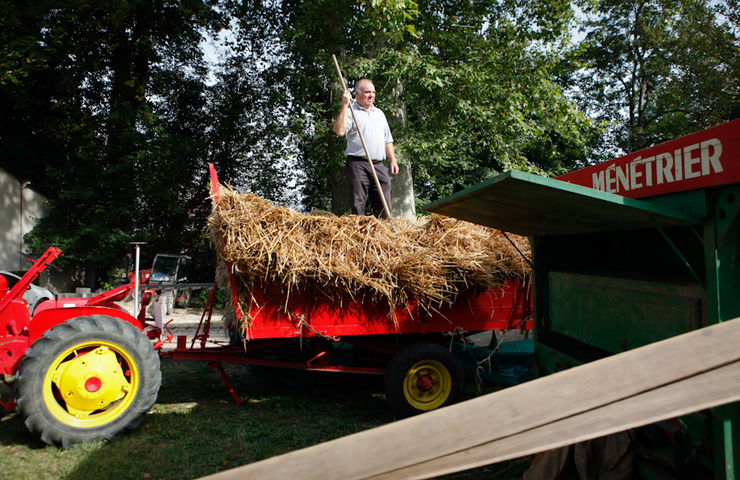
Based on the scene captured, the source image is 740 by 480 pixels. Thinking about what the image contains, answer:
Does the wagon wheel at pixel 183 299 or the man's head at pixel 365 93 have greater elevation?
the man's head at pixel 365 93

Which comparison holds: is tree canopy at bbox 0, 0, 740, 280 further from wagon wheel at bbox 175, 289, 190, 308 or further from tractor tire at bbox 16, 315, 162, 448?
tractor tire at bbox 16, 315, 162, 448

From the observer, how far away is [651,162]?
7.90ft

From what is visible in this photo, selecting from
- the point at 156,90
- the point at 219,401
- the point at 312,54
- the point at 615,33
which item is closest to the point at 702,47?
the point at 615,33

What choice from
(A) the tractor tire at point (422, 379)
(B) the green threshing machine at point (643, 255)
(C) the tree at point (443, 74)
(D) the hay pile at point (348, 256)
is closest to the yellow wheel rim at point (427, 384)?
(A) the tractor tire at point (422, 379)

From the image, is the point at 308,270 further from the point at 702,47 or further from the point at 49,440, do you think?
the point at 702,47

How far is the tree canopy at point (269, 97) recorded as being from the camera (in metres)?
9.91

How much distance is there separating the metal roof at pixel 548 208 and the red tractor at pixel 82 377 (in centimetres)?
270

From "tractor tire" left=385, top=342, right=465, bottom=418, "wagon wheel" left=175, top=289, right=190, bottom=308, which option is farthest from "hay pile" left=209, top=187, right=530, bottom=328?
"wagon wheel" left=175, top=289, right=190, bottom=308

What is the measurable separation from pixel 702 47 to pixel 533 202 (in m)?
23.3

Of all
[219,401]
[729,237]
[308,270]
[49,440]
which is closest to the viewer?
[729,237]

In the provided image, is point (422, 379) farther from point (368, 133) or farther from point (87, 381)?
point (368, 133)

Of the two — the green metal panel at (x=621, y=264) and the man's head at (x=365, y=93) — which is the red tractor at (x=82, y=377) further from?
the man's head at (x=365, y=93)

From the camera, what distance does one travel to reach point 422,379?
14.1 ft

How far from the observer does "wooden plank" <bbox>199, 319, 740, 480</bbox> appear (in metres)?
0.78
